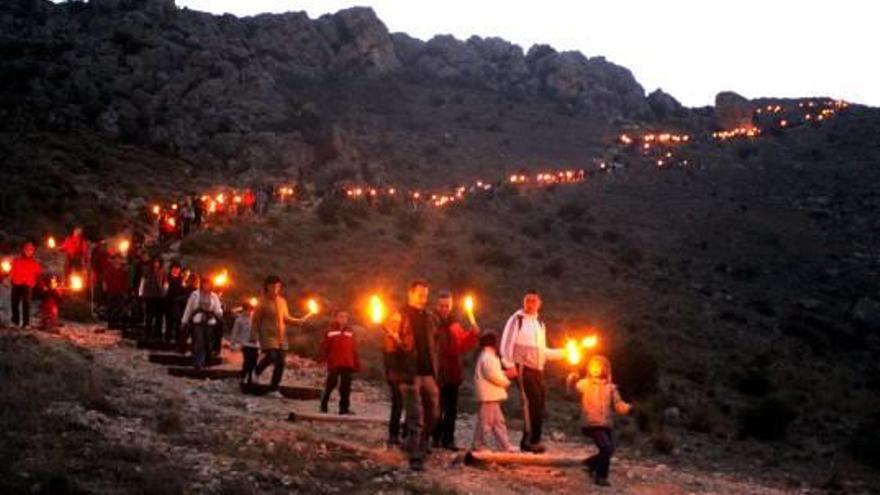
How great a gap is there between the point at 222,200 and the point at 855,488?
110ft

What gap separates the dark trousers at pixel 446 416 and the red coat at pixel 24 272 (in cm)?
1056

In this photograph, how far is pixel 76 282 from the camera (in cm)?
2348

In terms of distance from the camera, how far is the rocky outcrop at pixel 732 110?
99.0 m

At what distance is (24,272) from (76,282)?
4.48m

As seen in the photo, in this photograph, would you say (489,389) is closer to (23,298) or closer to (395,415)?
(395,415)

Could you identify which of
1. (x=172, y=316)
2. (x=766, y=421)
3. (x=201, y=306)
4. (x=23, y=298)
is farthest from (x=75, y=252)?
(x=766, y=421)

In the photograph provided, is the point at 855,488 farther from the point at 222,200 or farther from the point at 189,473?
the point at 222,200

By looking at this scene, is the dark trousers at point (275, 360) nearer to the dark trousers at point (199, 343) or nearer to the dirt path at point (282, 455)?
the dirt path at point (282, 455)

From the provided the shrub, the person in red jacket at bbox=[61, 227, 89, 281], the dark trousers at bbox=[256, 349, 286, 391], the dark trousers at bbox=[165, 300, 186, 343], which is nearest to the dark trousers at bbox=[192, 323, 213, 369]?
the dark trousers at bbox=[256, 349, 286, 391]

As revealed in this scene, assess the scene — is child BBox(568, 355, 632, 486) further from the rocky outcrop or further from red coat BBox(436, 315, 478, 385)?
the rocky outcrop

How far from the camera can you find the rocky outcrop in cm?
9901

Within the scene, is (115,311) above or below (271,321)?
below

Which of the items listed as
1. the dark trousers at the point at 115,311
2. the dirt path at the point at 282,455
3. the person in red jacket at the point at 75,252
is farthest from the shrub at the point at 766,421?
the person in red jacket at the point at 75,252

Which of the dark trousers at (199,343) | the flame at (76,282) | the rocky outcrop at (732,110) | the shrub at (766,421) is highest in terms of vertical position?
the rocky outcrop at (732,110)
